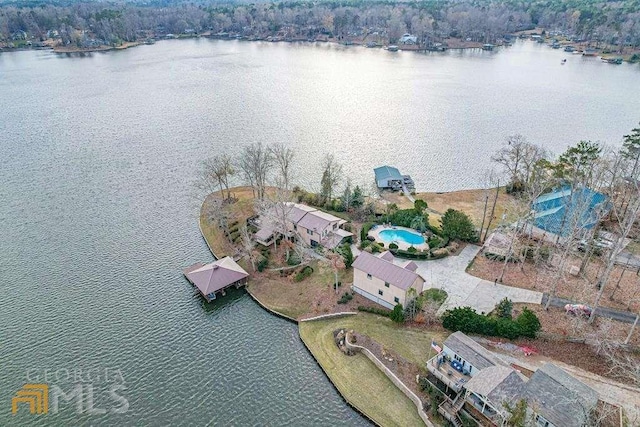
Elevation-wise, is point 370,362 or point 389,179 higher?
point 389,179

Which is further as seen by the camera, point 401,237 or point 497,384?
point 401,237

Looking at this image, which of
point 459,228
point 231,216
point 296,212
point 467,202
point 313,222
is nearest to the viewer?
point 459,228

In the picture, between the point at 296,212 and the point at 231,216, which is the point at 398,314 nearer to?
the point at 296,212

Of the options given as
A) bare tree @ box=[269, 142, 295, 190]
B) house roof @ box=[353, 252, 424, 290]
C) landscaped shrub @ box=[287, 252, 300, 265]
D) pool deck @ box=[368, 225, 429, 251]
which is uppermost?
bare tree @ box=[269, 142, 295, 190]

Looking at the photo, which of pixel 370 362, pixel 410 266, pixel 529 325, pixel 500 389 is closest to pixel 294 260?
pixel 410 266

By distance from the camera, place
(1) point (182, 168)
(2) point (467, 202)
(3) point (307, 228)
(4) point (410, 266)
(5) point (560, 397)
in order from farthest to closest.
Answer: (1) point (182, 168), (2) point (467, 202), (3) point (307, 228), (4) point (410, 266), (5) point (560, 397)

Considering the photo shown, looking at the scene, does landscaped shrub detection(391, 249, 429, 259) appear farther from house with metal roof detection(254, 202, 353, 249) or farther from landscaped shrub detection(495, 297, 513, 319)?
landscaped shrub detection(495, 297, 513, 319)

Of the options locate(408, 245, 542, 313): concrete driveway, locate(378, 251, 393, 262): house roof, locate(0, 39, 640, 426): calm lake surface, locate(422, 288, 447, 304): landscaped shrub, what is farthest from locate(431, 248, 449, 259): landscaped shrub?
locate(0, 39, 640, 426): calm lake surface

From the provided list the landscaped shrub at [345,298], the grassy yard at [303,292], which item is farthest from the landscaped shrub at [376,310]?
the landscaped shrub at [345,298]
